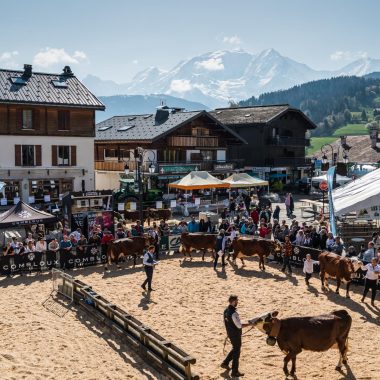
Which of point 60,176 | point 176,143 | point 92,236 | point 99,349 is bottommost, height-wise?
point 99,349

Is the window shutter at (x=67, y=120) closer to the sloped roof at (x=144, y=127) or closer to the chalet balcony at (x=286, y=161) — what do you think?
the sloped roof at (x=144, y=127)

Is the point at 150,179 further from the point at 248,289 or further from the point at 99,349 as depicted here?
the point at 99,349

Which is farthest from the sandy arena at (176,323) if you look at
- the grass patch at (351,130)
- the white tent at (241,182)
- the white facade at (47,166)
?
the grass patch at (351,130)

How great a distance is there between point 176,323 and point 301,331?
4747 millimetres

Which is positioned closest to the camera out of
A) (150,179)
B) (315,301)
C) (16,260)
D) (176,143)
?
(315,301)

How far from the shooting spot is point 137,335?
12852 millimetres

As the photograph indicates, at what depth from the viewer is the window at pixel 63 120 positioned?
121 feet

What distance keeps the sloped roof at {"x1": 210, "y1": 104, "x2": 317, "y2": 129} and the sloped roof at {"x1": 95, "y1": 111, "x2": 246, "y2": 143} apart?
8.61 m

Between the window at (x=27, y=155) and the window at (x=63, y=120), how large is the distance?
2654 millimetres

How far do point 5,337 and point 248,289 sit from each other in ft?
27.7

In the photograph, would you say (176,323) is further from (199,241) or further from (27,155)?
(27,155)

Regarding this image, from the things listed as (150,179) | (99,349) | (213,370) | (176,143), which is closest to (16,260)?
(99,349)

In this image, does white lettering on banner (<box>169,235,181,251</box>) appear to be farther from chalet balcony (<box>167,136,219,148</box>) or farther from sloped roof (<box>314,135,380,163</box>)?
sloped roof (<box>314,135,380,163</box>)

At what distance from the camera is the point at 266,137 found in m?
59.6
